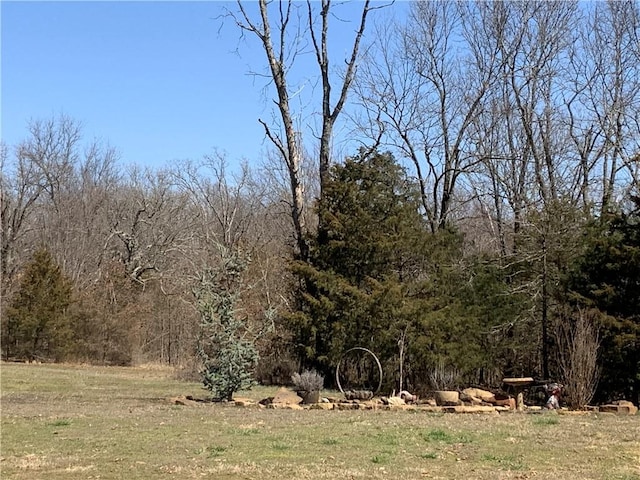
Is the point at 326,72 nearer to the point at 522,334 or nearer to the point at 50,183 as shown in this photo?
the point at 522,334

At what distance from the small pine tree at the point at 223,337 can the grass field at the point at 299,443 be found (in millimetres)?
646

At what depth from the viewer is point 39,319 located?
2658 cm

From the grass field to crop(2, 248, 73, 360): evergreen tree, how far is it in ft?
44.9

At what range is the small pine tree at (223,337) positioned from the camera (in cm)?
1378

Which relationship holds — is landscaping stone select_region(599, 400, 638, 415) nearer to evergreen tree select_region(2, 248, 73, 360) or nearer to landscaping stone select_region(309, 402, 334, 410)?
landscaping stone select_region(309, 402, 334, 410)

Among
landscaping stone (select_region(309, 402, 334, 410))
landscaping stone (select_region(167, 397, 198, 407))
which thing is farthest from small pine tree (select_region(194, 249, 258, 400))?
landscaping stone (select_region(309, 402, 334, 410))

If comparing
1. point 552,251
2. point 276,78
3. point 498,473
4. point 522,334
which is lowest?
point 498,473

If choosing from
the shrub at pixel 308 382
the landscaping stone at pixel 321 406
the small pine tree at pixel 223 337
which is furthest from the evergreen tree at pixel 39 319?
the landscaping stone at pixel 321 406

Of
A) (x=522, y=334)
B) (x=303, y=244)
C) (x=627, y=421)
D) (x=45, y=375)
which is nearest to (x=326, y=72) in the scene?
(x=303, y=244)

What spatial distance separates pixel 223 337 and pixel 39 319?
15.1m

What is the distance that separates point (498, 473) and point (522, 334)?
12486mm

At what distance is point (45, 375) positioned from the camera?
2056 centimetres

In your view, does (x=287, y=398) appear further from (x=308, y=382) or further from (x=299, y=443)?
(x=299, y=443)

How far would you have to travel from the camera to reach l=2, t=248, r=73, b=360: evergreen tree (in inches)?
1046
